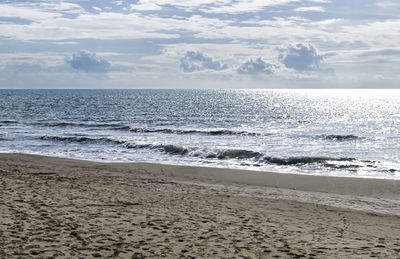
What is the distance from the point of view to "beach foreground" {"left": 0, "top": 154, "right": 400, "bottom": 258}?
7832 mm

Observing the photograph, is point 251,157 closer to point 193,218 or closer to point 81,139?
point 193,218

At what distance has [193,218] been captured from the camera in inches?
402

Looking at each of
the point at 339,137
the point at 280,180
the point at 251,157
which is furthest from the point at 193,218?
the point at 339,137

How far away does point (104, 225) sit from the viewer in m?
9.10

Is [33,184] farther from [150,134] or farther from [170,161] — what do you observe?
[150,134]

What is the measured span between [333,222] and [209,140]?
25046mm

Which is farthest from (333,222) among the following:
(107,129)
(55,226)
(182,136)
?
(107,129)

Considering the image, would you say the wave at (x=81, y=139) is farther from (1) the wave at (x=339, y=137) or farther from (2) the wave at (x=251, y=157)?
(1) the wave at (x=339, y=137)

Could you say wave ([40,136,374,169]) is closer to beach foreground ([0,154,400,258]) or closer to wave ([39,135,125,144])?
wave ([39,135,125,144])

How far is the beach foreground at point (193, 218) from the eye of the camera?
308 inches

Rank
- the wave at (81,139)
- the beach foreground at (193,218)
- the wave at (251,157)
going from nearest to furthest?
the beach foreground at (193,218)
the wave at (251,157)
the wave at (81,139)

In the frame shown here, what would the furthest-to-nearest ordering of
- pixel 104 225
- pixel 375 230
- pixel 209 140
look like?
pixel 209 140
pixel 375 230
pixel 104 225

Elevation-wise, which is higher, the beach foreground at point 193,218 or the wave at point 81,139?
the beach foreground at point 193,218

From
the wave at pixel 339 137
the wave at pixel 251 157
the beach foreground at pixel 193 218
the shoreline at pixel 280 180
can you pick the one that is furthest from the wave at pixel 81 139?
the wave at pixel 339 137
